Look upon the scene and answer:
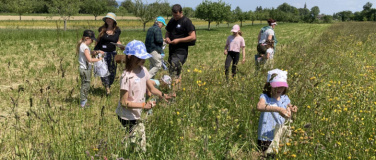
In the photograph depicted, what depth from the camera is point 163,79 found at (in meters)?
5.45

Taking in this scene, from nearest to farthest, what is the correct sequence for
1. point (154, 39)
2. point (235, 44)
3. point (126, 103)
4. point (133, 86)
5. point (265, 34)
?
point (126, 103)
point (133, 86)
point (154, 39)
point (265, 34)
point (235, 44)

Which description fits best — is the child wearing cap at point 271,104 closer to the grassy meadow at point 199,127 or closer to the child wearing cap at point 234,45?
the grassy meadow at point 199,127

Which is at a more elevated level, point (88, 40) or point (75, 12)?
point (75, 12)

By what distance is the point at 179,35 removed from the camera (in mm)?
6062

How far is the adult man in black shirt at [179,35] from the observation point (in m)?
5.91

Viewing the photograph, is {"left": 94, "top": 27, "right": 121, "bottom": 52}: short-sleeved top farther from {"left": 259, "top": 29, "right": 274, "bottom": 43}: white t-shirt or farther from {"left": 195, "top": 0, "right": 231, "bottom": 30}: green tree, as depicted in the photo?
{"left": 195, "top": 0, "right": 231, "bottom": 30}: green tree

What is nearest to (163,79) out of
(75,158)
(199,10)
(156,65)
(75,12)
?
(156,65)

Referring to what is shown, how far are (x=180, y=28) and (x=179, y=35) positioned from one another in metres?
0.16

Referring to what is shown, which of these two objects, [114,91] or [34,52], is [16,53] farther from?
[114,91]

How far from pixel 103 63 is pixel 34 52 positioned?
8.75 meters

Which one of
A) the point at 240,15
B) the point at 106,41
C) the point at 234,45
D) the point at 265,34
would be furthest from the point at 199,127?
the point at 240,15

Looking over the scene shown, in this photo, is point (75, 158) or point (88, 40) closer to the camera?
point (75, 158)

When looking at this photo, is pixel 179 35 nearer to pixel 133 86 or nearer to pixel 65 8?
pixel 133 86

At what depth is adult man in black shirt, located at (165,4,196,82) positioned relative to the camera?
591 centimetres
